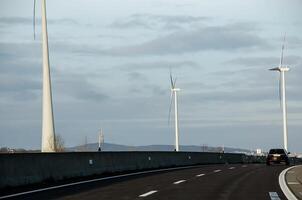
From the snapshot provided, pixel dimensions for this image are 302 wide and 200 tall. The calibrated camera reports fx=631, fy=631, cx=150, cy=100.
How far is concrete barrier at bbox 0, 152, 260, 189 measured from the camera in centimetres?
1933

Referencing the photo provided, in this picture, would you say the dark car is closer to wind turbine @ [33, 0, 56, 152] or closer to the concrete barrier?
the concrete barrier

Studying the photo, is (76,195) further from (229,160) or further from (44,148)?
(229,160)

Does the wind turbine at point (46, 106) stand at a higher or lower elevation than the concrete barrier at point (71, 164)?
higher

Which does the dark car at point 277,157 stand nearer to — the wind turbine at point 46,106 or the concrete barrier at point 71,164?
the concrete barrier at point 71,164

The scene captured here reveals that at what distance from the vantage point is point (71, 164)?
2473cm

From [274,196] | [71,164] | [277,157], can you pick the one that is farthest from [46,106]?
[277,157]

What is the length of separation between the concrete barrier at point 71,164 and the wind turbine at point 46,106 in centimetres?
259

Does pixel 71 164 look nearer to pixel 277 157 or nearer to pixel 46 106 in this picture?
pixel 46 106

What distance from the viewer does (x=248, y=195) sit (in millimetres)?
16625

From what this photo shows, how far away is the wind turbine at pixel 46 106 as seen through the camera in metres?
29.5

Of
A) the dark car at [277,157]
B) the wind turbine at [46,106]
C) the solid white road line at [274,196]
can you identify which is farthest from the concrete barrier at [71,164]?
the solid white road line at [274,196]

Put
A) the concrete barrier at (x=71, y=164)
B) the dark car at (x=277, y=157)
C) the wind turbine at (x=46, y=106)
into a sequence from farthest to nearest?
the dark car at (x=277, y=157), the wind turbine at (x=46, y=106), the concrete barrier at (x=71, y=164)

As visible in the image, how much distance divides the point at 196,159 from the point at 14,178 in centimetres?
2826

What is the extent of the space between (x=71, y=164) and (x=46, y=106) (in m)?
6.75
